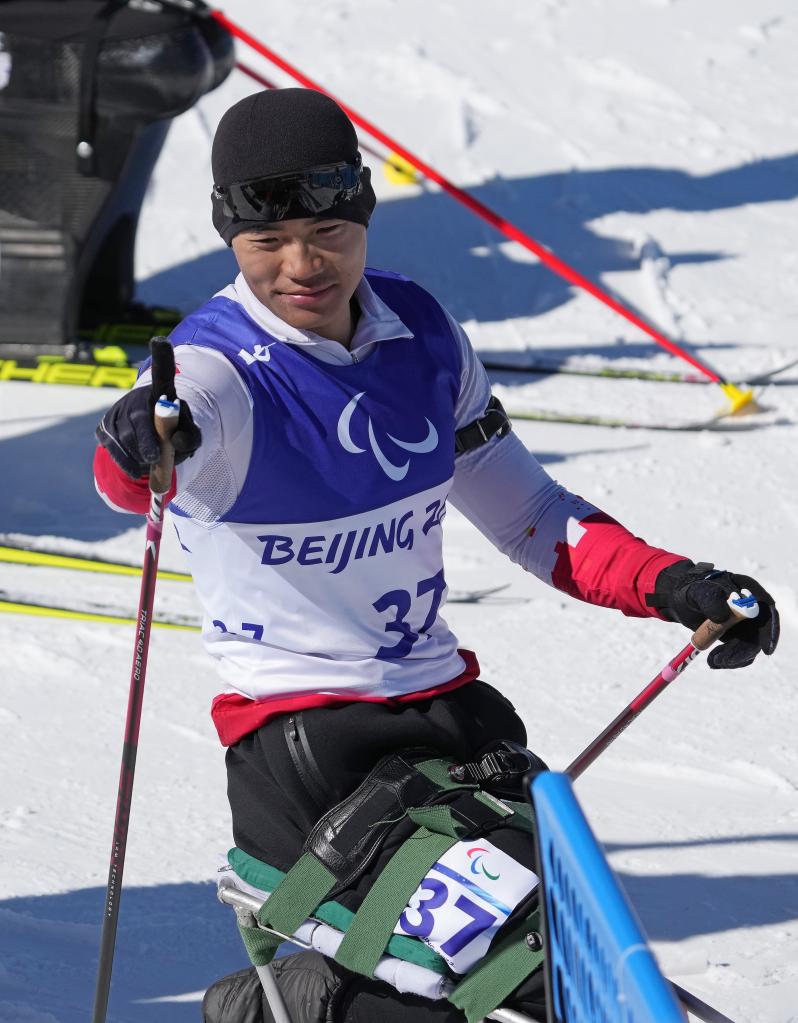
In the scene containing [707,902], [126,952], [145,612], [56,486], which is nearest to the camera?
[145,612]

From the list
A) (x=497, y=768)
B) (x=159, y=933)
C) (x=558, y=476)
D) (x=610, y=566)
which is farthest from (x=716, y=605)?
(x=558, y=476)

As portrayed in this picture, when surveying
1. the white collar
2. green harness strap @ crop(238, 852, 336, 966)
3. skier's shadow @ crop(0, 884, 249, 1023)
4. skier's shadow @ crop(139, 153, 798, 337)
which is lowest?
skier's shadow @ crop(139, 153, 798, 337)

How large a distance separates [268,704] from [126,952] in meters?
1.13

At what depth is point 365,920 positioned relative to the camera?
222cm

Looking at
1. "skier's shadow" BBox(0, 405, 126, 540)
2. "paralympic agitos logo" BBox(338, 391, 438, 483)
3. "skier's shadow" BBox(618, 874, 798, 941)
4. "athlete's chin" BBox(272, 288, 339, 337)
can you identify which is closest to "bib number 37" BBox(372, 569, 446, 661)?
"paralympic agitos logo" BBox(338, 391, 438, 483)

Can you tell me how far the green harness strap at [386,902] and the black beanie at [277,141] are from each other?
920 millimetres

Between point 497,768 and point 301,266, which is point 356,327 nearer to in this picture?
point 301,266

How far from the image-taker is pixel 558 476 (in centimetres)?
583

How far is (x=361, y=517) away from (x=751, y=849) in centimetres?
179

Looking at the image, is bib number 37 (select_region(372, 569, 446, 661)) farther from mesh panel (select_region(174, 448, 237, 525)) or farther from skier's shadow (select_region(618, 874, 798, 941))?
skier's shadow (select_region(618, 874, 798, 941))

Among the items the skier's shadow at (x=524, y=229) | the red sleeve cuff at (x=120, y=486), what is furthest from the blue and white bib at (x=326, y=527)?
the skier's shadow at (x=524, y=229)

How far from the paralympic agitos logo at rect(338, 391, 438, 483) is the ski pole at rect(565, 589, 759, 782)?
517 millimetres

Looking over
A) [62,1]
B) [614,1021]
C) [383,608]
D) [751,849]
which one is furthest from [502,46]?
[614,1021]

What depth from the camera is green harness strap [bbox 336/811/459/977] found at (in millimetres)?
2203
